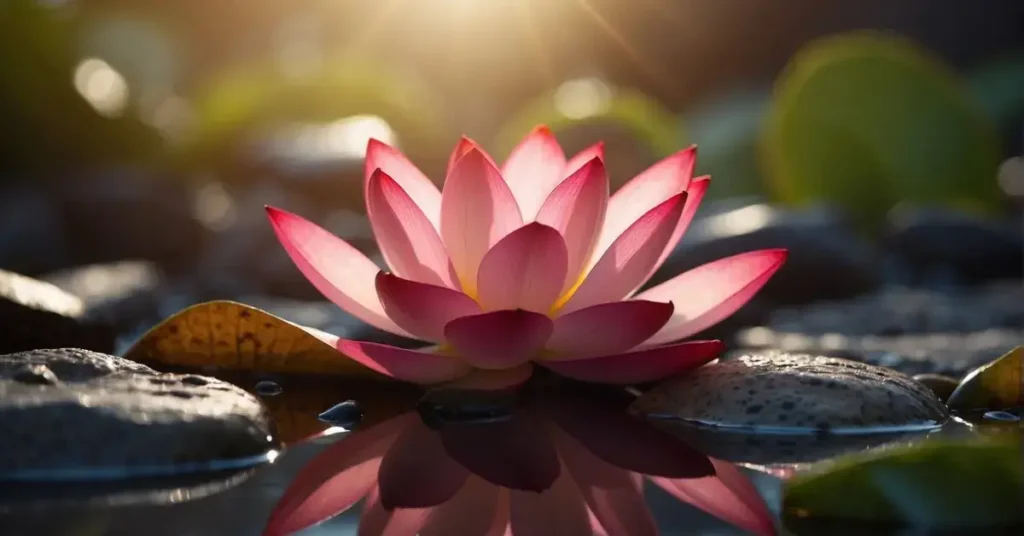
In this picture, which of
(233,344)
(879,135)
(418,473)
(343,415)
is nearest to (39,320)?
(233,344)

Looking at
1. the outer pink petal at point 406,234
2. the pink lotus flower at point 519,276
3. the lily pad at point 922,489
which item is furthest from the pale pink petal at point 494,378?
the lily pad at point 922,489

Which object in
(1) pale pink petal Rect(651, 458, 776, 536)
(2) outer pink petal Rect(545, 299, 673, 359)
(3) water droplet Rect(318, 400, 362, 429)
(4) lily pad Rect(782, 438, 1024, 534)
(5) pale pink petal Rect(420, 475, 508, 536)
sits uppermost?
(2) outer pink petal Rect(545, 299, 673, 359)

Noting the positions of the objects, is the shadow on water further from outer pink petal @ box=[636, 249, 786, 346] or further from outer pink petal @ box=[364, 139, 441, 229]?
outer pink petal @ box=[364, 139, 441, 229]

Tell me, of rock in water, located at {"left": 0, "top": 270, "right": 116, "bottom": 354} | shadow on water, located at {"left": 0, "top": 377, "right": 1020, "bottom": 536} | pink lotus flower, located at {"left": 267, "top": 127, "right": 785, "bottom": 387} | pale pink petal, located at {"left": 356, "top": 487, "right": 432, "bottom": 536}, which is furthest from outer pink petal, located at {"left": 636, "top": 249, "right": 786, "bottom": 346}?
rock in water, located at {"left": 0, "top": 270, "right": 116, "bottom": 354}

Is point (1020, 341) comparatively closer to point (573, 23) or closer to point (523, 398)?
point (523, 398)

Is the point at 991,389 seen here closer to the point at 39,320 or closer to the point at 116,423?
the point at 116,423

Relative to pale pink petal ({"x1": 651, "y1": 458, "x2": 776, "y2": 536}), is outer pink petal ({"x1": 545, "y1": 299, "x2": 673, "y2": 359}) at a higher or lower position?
higher

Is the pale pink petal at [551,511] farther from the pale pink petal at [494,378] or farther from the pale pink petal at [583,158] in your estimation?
the pale pink petal at [583,158]
